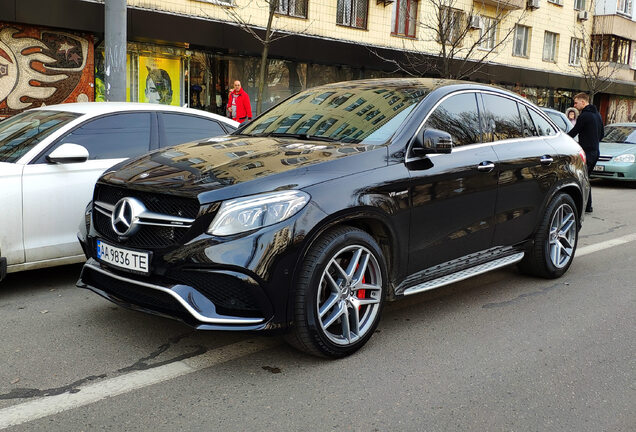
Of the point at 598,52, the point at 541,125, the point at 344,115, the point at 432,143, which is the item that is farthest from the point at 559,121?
the point at 598,52

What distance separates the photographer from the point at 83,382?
11.2 feet

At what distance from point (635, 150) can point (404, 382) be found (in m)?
13.0

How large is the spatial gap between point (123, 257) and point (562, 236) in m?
4.01

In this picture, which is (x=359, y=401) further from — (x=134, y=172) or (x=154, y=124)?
(x=154, y=124)

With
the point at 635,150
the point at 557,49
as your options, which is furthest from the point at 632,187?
the point at 557,49

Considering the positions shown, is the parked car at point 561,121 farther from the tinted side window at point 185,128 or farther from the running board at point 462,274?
the tinted side window at point 185,128

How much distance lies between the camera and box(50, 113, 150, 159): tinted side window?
17.6 ft

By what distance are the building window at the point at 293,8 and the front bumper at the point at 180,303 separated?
16122 millimetres

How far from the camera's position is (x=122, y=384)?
3.41m

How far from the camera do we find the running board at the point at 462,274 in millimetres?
4324

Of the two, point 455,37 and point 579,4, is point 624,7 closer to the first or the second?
point 579,4

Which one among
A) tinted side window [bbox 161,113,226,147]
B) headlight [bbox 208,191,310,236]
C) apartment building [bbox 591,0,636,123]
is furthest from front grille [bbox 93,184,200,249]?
apartment building [bbox 591,0,636,123]

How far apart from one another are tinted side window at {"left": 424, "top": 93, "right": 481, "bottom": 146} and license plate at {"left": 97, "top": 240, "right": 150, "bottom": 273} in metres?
2.15

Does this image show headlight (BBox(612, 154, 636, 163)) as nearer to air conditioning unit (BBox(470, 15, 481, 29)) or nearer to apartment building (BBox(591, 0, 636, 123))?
air conditioning unit (BBox(470, 15, 481, 29))
